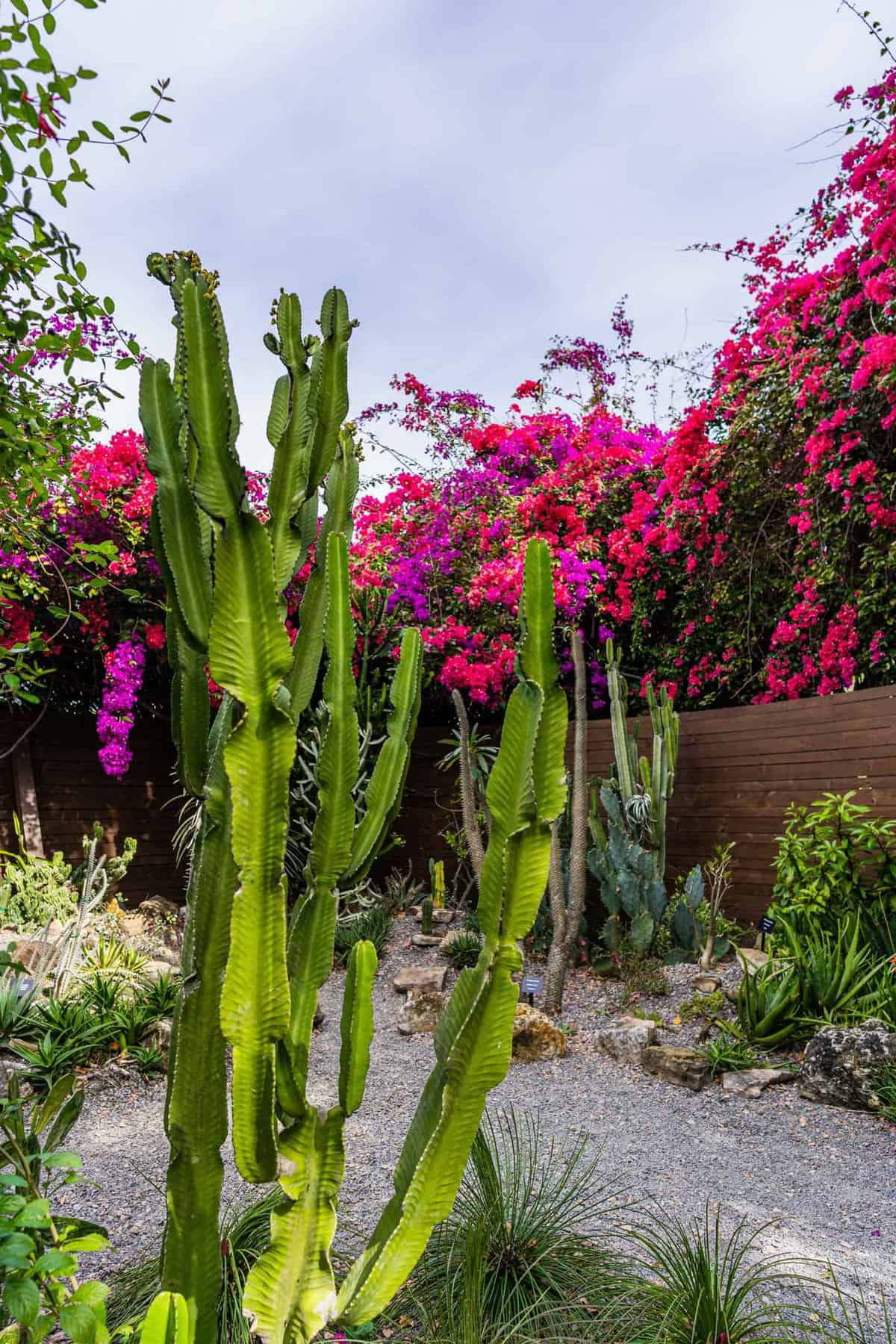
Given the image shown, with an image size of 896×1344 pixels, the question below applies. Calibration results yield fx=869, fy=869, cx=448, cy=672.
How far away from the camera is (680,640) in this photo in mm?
6887

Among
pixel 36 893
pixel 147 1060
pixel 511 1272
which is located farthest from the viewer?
pixel 36 893

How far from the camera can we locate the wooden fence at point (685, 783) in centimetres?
504

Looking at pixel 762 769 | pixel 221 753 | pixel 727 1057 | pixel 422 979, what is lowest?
pixel 727 1057

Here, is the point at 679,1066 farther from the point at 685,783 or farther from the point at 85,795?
the point at 85,795

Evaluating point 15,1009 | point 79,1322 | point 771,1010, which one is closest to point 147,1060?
point 15,1009

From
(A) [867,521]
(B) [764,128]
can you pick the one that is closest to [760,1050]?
(A) [867,521]

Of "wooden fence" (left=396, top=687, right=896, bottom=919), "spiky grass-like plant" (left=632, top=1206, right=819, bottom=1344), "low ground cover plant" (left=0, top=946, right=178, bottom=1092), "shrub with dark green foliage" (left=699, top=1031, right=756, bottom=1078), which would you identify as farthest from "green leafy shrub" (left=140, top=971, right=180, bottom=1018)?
"wooden fence" (left=396, top=687, right=896, bottom=919)

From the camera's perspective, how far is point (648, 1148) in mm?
3152

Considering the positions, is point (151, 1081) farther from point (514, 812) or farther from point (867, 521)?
point (867, 521)

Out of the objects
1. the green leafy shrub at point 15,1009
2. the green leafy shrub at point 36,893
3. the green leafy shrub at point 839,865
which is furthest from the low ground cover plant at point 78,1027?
the green leafy shrub at point 839,865

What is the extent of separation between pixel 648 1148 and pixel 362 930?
11.9ft

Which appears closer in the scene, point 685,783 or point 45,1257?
point 45,1257

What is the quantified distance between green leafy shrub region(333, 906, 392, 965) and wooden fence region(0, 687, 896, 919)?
1328mm

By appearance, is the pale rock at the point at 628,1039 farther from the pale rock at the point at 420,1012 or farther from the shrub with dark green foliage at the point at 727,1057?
the pale rock at the point at 420,1012
